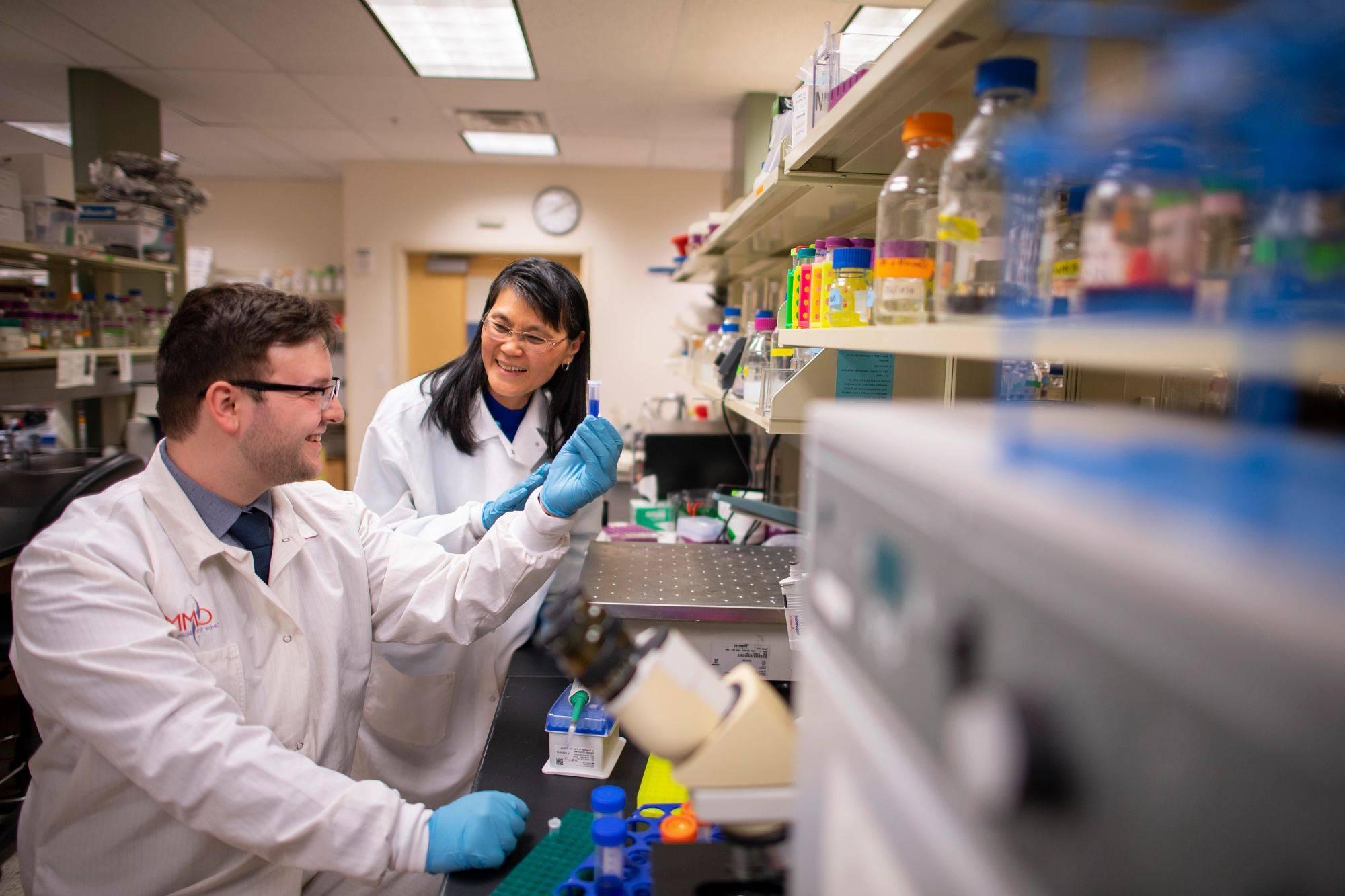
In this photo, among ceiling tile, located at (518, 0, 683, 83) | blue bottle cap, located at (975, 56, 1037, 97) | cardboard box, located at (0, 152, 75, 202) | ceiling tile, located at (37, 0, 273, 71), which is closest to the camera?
blue bottle cap, located at (975, 56, 1037, 97)

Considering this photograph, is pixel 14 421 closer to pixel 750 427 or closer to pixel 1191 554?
pixel 750 427

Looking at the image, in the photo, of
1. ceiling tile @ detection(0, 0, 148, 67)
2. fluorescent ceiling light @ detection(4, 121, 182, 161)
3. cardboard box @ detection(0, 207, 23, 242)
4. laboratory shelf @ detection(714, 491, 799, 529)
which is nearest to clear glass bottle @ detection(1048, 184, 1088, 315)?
laboratory shelf @ detection(714, 491, 799, 529)

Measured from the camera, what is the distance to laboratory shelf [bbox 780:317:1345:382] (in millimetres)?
344

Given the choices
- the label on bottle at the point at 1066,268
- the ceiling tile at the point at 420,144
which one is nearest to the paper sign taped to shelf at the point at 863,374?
the label on bottle at the point at 1066,268

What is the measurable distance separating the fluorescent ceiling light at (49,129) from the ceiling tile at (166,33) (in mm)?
1156

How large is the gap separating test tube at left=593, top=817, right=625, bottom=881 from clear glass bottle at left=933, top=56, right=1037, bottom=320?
70cm

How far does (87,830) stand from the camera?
1128 mm

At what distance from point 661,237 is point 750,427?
2.87 m

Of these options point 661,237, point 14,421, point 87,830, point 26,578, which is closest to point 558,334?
point 26,578

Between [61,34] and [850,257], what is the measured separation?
13.1ft

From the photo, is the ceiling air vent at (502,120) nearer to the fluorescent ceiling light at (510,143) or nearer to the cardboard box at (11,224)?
the fluorescent ceiling light at (510,143)

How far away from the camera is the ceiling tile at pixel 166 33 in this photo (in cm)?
308

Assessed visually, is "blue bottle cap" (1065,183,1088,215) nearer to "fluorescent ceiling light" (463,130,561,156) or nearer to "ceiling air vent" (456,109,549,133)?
"ceiling air vent" (456,109,549,133)

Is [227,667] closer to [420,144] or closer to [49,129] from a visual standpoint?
[420,144]
